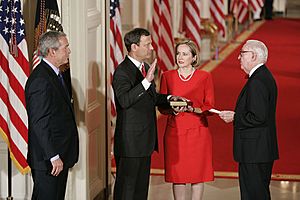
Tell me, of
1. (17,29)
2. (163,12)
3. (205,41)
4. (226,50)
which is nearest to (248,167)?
(17,29)

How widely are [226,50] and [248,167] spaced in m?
14.5

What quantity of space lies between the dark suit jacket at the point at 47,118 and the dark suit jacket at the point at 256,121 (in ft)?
4.85

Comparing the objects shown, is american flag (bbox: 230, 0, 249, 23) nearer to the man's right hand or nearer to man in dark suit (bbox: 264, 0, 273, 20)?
man in dark suit (bbox: 264, 0, 273, 20)

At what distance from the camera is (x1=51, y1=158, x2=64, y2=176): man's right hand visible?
7.23 meters

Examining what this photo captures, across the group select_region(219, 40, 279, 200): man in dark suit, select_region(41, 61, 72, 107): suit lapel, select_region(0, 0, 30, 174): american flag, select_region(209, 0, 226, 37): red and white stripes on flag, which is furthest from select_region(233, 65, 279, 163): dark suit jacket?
select_region(209, 0, 226, 37): red and white stripes on flag

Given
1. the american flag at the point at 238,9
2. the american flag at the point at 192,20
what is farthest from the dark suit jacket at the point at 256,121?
the american flag at the point at 238,9

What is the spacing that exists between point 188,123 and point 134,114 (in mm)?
706

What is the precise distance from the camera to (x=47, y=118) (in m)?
7.15

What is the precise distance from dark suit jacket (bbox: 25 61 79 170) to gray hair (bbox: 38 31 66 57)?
10 centimetres

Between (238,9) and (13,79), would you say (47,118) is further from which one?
(238,9)

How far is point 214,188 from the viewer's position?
34.4ft

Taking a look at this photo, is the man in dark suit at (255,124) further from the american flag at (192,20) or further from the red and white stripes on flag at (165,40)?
the american flag at (192,20)

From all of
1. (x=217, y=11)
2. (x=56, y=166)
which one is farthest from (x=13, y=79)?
(x=217, y=11)

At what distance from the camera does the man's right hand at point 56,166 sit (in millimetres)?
7227
